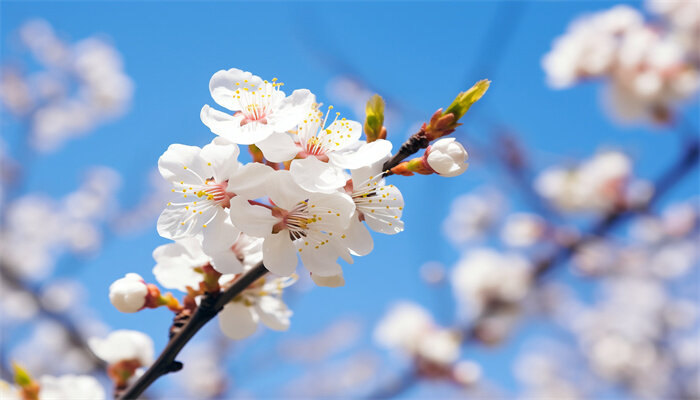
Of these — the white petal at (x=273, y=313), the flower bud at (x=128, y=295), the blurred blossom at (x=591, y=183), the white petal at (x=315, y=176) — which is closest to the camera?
the white petal at (x=315, y=176)

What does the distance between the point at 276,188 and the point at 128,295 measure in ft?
1.39

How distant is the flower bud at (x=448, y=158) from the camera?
2.80ft

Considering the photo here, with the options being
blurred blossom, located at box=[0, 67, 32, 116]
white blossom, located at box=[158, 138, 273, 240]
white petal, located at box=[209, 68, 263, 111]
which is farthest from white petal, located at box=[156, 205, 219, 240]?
blurred blossom, located at box=[0, 67, 32, 116]

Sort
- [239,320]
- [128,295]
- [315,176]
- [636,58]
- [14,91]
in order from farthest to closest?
[14,91], [636,58], [239,320], [128,295], [315,176]

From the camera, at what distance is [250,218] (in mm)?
823

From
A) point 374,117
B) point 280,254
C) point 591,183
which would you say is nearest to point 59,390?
point 280,254

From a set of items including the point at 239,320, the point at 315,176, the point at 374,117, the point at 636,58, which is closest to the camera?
the point at 315,176

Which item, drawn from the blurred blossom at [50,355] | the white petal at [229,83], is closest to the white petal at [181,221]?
the white petal at [229,83]

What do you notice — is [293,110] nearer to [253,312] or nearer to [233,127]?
[233,127]

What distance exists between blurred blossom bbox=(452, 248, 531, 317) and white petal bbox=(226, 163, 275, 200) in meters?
3.91

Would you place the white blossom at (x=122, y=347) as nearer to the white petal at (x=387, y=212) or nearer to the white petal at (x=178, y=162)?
the white petal at (x=178, y=162)

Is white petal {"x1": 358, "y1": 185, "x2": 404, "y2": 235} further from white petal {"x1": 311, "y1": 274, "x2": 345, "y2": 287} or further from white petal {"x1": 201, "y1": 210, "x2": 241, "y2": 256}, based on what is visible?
white petal {"x1": 201, "y1": 210, "x2": 241, "y2": 256}

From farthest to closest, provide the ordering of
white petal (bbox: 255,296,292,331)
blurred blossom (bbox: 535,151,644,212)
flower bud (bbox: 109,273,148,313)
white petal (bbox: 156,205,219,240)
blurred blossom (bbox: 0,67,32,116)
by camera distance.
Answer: blurred blossom (bbox: 0,67,32,116) < blurred blossom (bbox: 535,151,644,212) < white petal (bbox: 255,296,292,331) < flower bud (bbox: 109,273,148,313) < white petal (bbox: 156,205,219,240)

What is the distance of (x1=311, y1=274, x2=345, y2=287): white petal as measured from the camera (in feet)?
2.96
